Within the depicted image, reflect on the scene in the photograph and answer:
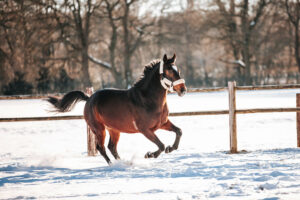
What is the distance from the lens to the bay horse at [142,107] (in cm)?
513

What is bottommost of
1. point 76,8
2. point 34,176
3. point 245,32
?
point 34,176

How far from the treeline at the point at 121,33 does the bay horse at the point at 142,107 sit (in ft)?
53.5

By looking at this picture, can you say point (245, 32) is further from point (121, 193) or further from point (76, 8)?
point (121, 193)

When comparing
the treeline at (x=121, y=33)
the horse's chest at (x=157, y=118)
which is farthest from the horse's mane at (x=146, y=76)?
the treeline at (x=121, y=33)

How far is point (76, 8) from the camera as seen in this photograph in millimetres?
23953

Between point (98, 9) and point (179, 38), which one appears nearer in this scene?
point (98, 9)

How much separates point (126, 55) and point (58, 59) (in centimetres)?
587

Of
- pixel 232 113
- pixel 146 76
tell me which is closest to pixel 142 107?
pixel 146 76

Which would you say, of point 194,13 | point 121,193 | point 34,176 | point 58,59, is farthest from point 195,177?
point 194,13

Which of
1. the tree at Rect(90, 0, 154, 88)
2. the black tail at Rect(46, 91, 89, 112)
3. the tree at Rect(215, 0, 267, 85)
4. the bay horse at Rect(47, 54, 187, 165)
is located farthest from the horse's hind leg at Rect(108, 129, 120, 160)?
the tree at Rect(215, 0, 267, 85)

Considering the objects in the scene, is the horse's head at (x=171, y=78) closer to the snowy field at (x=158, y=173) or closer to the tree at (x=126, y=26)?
the snowy field at (x=158, y=173)

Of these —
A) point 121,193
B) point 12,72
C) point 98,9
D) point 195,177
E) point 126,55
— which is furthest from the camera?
point 126,55

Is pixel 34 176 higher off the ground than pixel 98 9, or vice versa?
pixel 98 9

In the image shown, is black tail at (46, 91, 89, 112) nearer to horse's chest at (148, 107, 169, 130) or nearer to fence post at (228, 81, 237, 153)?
horse's chest at (148, 107, 169, 130)
